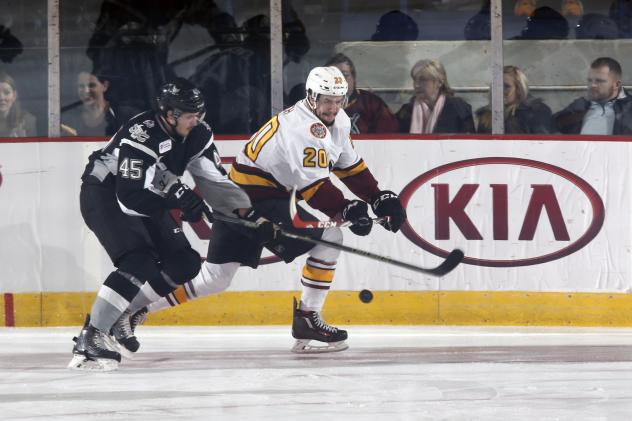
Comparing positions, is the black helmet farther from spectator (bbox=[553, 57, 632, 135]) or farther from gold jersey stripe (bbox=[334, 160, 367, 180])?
spectator (bbox=[553, 57, 632, 135])

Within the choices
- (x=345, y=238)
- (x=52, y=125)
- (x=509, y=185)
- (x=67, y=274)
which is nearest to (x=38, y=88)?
(x=52, y=125)

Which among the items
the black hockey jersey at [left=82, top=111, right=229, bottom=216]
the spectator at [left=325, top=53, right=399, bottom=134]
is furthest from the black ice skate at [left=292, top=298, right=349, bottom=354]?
the spectator at [left=325, top=53, right=399, bottom=134]

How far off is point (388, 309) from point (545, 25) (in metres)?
1.56

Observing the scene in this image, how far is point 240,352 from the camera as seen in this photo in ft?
19.6

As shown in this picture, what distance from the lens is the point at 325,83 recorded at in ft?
18.9

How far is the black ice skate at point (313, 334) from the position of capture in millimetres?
6009

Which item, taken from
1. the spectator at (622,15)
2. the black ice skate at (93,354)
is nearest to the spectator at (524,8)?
the spectator at (622,15)

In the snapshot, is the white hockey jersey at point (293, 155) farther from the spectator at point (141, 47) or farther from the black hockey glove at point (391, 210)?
the spectator at point (141, 47)

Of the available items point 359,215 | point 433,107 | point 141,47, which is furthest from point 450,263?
point 141,47

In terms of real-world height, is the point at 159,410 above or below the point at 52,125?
below

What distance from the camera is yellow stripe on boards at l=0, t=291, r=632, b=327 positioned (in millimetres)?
6746

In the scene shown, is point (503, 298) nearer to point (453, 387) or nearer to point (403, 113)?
point (403, 113)

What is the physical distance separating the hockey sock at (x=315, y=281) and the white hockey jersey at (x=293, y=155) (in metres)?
0.30

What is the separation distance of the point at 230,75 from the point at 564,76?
63.7 inches
